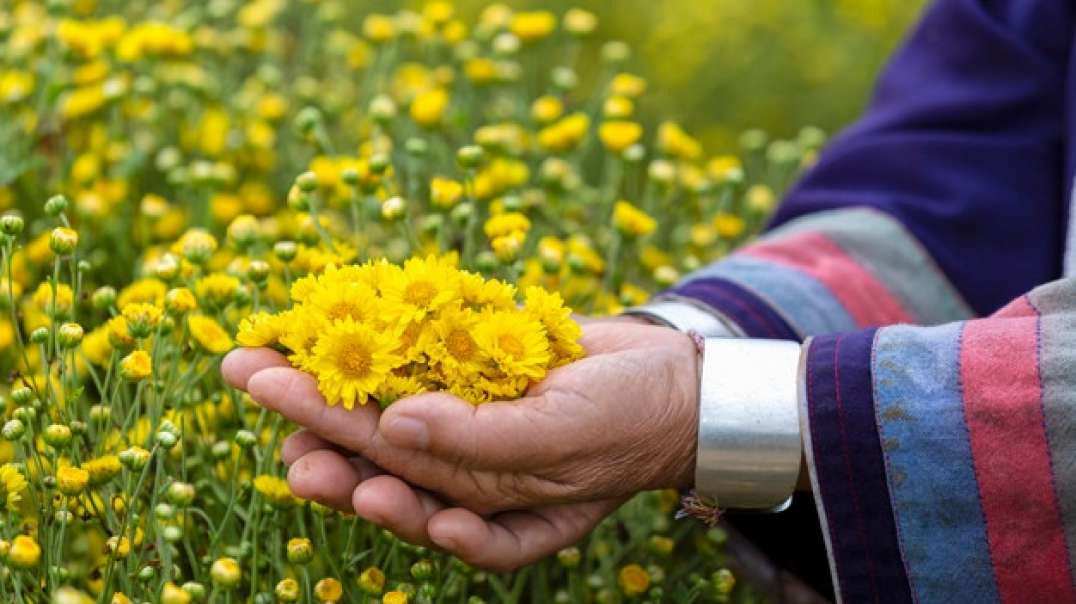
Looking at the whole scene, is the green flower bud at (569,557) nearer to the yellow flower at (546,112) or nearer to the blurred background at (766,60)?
the yellow flower at (546,112)

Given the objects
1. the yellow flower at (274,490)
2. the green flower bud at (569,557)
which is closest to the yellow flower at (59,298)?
the yellow flower at (274,490)

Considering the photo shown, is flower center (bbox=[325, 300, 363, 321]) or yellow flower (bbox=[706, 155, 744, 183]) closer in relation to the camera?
flower center (bbox=[325, 300, 363, 321])

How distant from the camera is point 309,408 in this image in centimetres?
91

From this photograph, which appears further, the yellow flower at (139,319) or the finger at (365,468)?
the yellow flower at (139,319)

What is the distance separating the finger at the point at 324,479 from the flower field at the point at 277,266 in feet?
0.17

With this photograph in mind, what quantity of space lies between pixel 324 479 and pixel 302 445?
0.18 ft

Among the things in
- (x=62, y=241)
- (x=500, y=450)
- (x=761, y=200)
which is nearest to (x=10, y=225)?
(x=62, y=241)

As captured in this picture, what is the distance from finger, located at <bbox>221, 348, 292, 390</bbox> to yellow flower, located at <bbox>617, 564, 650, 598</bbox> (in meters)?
0.37

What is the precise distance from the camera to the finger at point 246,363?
95cm

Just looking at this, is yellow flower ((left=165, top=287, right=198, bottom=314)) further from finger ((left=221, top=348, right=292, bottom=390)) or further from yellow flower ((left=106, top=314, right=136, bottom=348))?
finger ((left=221, top=348, right=292, bottom=390))

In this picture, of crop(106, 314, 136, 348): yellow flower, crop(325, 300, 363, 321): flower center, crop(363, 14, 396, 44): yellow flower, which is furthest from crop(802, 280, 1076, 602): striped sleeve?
crop(363, 14, 396, 44): yellow flower

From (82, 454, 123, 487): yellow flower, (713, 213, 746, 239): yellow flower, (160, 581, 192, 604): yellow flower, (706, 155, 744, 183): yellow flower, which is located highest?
(160, 581, 192, 604): yellow flower

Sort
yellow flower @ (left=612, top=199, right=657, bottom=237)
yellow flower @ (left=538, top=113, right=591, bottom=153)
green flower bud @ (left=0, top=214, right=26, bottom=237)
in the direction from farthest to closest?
1. yellow flower @ (left=538, top=113, right=591, bottom=153)
2. yellow flower @ (left=612, top=199, right=657, bottom=237)
3. green flower bud @ (left=0, top=214, right=26, bottom=237)

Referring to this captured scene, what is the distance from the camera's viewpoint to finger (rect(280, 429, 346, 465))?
38.2 inches
